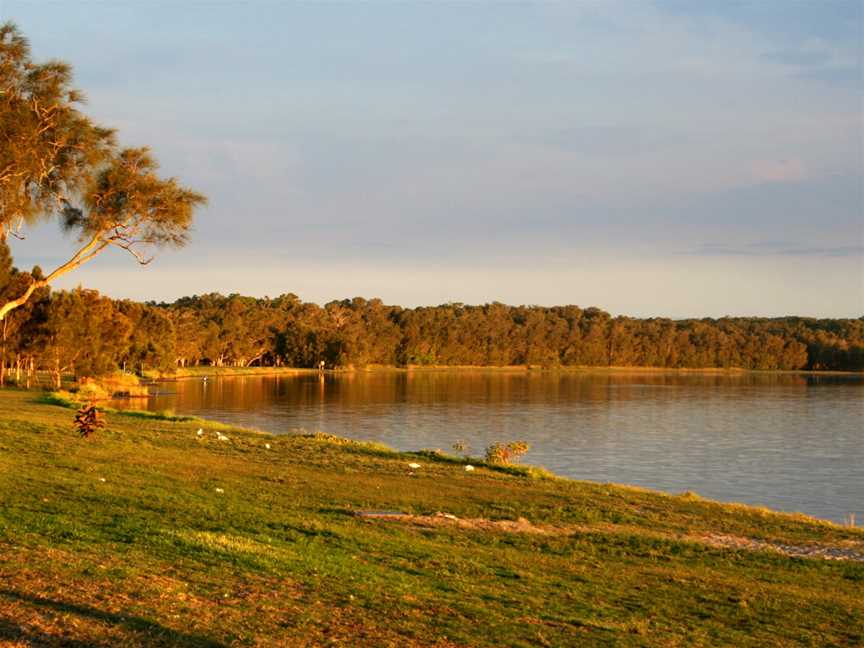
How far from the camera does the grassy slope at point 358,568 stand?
27.1 ft

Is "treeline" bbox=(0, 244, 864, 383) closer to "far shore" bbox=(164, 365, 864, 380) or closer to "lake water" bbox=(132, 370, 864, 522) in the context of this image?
"far shore" bbox=(164, 365, 864, 380)

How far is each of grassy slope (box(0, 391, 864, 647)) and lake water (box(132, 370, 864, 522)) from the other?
47.2ft

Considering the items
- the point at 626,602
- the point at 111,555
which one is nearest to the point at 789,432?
the point at 626,602

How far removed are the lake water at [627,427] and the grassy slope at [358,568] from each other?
47.2 ft

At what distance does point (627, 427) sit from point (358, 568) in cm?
4917

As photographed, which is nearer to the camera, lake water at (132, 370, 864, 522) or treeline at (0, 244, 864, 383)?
lake water at (132, 370, 864, 522)

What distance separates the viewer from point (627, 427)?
5831 cm

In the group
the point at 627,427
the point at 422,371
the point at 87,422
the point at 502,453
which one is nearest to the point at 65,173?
the point at 87,422

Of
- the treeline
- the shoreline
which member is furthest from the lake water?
the shoreline

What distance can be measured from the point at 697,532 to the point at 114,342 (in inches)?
2209

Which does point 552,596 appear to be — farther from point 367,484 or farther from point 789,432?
point 789,432

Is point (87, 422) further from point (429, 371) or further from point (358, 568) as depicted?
point (429, 371)

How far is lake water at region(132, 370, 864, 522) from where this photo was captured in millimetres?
35719

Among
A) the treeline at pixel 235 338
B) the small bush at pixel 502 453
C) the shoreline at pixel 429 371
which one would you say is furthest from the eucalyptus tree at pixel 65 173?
the shoreline at pixel 429 371
